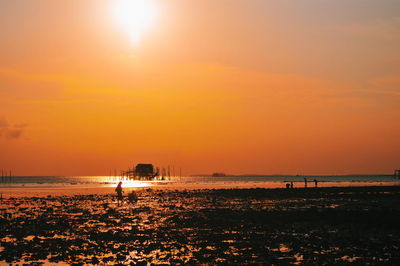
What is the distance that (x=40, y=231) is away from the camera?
31625mm

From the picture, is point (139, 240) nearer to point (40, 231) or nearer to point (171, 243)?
point (171, 243)

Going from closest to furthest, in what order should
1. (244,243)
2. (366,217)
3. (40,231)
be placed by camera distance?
(244,243), (40,231), (366,217)

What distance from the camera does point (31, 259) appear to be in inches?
845

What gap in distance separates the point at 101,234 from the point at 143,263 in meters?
9.78

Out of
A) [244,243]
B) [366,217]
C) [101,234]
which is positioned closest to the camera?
[244,243]

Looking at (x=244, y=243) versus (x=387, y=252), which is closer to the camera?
(x=387, y=252)

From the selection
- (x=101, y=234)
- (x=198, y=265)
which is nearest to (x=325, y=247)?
(x=198, y=265)

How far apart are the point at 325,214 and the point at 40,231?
840 inches

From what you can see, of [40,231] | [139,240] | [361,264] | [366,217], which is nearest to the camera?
[361,264]

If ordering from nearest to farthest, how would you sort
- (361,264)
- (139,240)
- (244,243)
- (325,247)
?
(361,264) < (325,247) < (244,243) < (139,240)

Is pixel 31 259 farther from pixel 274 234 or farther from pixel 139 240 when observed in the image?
pixel 274 234

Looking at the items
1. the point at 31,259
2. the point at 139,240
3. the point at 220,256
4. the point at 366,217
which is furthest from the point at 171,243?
the point at 366,217

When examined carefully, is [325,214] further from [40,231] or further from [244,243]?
[40,231]

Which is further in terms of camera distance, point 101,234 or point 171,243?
point 101,234
